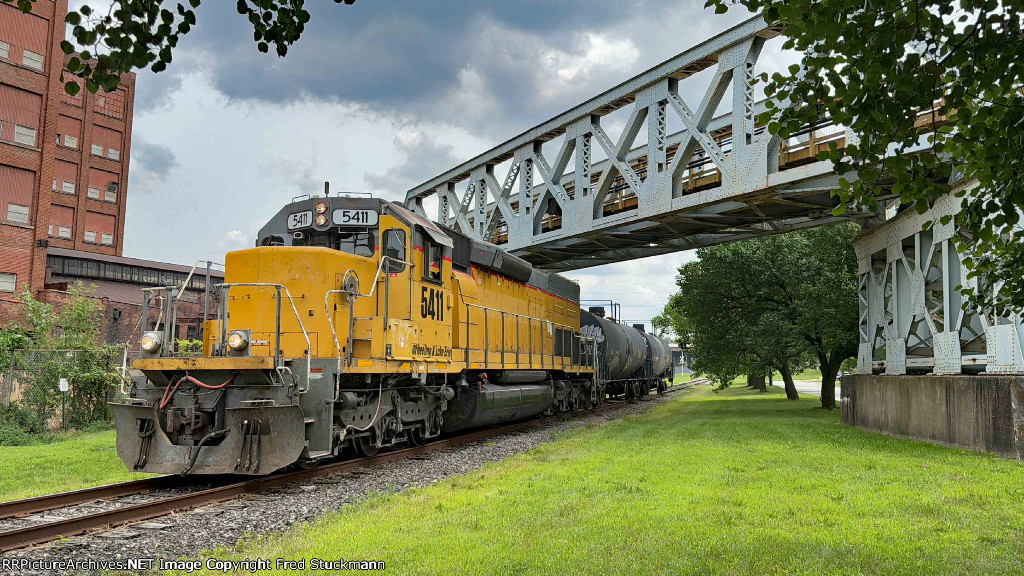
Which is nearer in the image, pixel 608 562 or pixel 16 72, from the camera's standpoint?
pixel 608 562

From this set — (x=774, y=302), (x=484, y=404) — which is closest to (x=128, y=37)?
(x=484, y=404)

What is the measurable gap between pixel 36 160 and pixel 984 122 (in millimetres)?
42413

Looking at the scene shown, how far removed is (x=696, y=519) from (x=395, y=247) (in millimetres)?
6412

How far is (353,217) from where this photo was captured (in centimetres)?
1117

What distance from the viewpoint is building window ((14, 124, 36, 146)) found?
35.7 m

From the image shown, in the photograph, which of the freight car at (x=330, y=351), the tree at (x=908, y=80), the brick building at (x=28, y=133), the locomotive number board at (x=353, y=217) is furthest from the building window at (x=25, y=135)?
the tree at (x=908, y=80)

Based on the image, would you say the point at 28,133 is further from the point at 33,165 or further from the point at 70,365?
the point at 70,365

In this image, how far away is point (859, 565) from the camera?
18.4ft

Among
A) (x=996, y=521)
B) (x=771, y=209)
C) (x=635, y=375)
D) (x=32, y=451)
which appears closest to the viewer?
(x=996, y=521)

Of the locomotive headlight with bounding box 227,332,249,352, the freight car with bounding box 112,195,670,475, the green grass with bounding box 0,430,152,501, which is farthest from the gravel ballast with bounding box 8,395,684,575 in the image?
the green grass with bounding box 0,430,152,501

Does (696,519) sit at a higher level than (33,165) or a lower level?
lower

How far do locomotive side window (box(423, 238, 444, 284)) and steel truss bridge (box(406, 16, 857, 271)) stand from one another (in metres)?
6.76

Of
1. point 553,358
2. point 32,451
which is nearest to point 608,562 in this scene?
point 32,451

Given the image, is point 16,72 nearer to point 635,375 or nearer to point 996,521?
point 635,375
